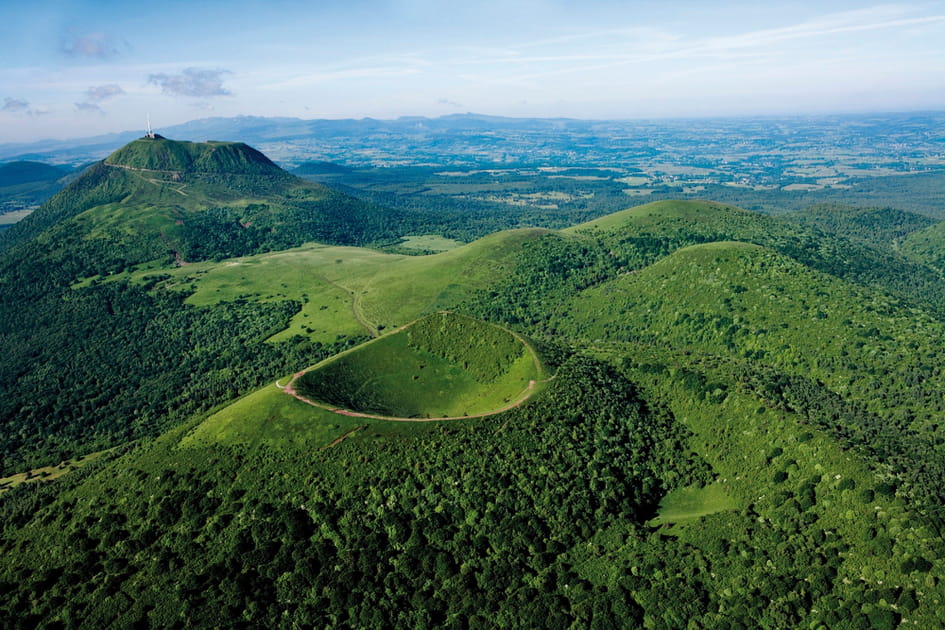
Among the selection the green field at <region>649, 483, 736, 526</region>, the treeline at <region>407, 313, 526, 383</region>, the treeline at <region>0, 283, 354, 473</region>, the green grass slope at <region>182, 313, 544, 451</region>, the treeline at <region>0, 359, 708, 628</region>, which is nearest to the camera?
the treeline at <region>0, 359, 708, 628</region>

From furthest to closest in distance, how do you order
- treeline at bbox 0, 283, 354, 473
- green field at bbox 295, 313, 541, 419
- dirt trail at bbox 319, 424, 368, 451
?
treeline at bbox 0, 283, 354, 473 < green field at bbox 295, 313, 541, 419 < dirt trail at bbox 319, 424, 368, 451

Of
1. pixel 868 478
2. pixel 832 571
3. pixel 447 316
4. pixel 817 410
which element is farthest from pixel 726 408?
pixel 447 316

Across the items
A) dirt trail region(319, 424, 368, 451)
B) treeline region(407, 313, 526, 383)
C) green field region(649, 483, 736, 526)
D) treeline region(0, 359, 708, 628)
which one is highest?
treeline region(407, 313, 526, 383)

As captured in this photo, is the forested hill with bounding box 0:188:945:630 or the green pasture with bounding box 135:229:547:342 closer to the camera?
the forested hill with bounding box 0:188:945:630

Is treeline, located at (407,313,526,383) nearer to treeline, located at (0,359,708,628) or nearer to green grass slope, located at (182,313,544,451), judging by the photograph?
green grass slope, located at (182,313,544,451)

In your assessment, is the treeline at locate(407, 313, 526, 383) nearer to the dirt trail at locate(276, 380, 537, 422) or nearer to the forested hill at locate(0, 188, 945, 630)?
Answer: the forested hill at locate(0, 188, 945, 630)

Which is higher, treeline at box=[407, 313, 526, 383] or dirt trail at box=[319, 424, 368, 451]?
treeline at box=[407, 313, 526, 383]

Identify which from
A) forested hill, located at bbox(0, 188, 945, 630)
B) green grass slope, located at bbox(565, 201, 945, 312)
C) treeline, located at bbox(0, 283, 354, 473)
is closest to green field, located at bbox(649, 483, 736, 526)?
forested hill, located at bbox(0, 188, 945, 630)

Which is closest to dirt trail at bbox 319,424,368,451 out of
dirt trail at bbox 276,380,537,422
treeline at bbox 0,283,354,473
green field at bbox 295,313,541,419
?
dirt trail at bbox 276,380,537,422

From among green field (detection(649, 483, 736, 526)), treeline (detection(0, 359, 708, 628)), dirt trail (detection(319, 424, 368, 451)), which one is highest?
dirt trail (detection(319, 424, 368, 451))

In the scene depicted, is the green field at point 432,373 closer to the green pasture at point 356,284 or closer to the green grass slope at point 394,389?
the green grass slope at point 394,389
